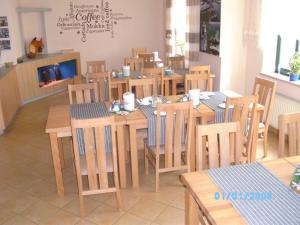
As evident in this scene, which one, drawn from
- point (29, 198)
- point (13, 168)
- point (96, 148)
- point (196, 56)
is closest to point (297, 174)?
point (96, 148)

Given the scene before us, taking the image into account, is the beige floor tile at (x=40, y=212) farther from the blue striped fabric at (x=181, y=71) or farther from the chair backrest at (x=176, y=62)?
the chair backrest at (x=176, y=62)

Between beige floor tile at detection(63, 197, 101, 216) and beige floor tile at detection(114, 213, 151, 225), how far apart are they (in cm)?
33

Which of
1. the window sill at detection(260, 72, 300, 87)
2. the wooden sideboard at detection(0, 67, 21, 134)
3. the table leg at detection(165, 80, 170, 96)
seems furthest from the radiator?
the wooden sideboard at detection(0, 67, 21, 134)

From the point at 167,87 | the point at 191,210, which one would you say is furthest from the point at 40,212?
the point at 167,87

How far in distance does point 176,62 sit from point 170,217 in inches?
147

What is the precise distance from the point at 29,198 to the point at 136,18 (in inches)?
233

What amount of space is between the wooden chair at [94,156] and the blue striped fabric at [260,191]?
0.97 m

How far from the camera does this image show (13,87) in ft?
19.2

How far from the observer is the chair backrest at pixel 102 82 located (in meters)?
4.43

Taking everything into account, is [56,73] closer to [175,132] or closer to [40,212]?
[40,212]

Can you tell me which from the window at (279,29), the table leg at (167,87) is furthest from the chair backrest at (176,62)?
the window at (279,29)

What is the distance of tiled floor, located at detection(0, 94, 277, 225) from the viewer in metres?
2.81

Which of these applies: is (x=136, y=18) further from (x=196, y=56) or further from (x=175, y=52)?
(x=196, y=56)
